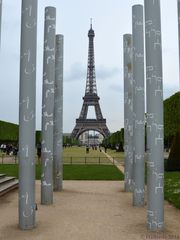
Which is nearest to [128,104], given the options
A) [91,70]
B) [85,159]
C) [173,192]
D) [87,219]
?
[173,192]

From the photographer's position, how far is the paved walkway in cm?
832

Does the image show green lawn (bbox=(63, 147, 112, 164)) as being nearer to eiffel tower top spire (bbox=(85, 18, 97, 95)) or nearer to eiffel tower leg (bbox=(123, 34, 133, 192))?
eiffel tower leg (bbox=(123, 34, 133, 192))

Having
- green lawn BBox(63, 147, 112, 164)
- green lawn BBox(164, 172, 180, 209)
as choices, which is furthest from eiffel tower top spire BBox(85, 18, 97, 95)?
green lawn BBox(164, 172, 180, 209)

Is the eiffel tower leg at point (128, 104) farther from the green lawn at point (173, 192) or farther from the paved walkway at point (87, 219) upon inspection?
the green lawn at point (173, 192)

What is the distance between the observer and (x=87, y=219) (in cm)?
1005

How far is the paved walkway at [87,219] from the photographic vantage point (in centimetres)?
832

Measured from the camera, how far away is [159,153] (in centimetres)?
902

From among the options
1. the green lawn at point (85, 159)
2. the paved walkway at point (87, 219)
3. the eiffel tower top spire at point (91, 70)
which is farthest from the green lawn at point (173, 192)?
the eiffel tower top spire at point (91, 70)

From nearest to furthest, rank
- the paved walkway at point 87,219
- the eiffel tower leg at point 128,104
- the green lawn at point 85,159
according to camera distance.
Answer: the paved walkway at point 87,219
the eiffel tower leg at point 128,104
the green lawn at point 85,159

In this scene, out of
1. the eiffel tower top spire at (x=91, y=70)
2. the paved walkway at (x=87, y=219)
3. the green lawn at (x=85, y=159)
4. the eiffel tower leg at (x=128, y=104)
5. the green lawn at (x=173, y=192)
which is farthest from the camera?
the eiffel tower top spire at (x=91, y=70)

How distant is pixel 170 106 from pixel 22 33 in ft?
114

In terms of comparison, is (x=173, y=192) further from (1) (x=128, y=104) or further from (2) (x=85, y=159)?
(2) (x=85, y=159)

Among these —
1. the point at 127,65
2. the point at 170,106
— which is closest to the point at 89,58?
the point at 170,106

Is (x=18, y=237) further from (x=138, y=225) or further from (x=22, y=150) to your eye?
(x=138, y=225)
